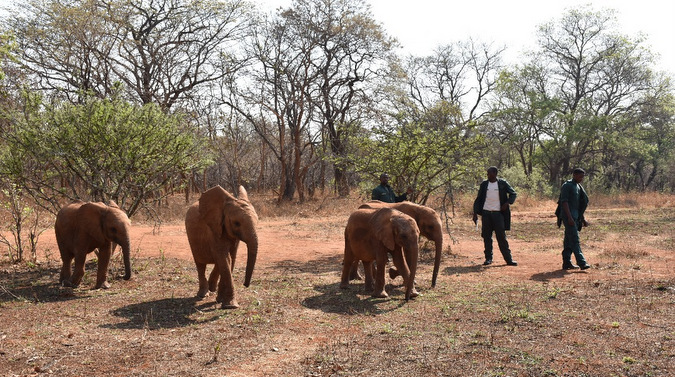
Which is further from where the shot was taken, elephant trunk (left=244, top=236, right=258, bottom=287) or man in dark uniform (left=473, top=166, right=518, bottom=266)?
man in dark uniform (left=473, top=166, right=518, bottom=266)

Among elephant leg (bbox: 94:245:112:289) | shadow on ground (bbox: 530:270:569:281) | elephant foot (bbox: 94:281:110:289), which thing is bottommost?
shadow on ground (bbox: 530:270:569:281)

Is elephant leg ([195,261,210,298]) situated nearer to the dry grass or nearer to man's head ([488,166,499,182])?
the dry grass

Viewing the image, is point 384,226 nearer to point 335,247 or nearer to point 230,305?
point 230,305

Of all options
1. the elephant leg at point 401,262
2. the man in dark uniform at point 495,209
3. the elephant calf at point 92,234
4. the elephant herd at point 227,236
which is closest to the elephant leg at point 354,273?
the elephant herd at point 227,236

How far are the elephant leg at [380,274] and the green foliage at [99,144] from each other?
467 cm

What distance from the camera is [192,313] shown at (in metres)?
7.09

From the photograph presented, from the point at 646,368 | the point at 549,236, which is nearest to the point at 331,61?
the point at 549,236

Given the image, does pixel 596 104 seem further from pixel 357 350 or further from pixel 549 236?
pixel 357 350

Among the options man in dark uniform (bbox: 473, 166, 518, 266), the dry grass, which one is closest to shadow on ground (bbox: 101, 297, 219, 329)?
the dry grass

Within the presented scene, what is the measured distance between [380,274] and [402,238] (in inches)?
27.3

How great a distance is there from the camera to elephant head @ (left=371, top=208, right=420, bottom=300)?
7598 millimetres

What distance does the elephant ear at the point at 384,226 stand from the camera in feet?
25.3

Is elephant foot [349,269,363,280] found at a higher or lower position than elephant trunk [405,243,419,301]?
lower

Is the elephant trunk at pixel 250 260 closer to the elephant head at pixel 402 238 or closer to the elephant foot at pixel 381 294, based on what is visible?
the elephant head at pixel 402 238
